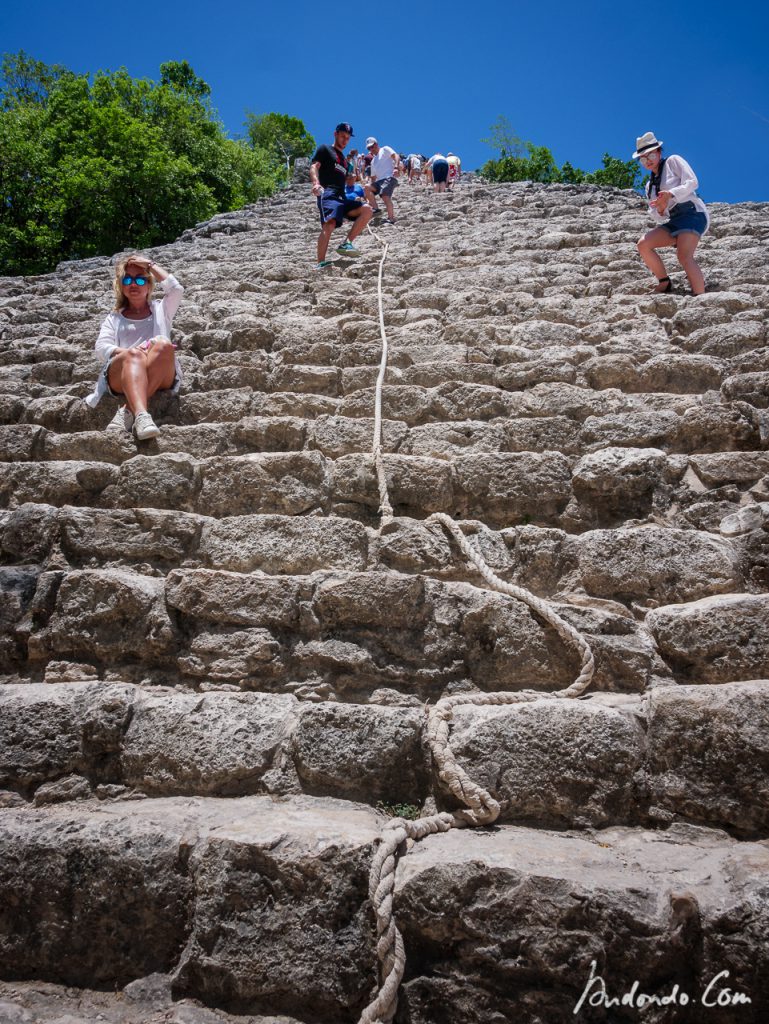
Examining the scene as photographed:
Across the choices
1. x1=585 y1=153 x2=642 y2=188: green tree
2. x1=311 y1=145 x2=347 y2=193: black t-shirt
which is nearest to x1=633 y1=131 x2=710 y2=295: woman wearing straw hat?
x1=311 y1=145 x2=347 y2=193: black t-shirt

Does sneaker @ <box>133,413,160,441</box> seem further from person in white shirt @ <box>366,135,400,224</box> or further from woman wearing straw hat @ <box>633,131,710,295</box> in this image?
person in white shirt @ <box>366,135,400,224</box>

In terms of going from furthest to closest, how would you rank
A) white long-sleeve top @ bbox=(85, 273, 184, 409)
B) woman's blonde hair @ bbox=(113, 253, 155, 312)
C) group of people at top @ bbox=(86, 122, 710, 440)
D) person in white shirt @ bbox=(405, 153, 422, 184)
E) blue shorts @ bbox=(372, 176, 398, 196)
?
person in white shirt @ bbox=(405, 153, 422, 184) < blue shorts @ bbox=(372, 176, 398, 196) < woman's blonde hair @ bbox=(113, 253, 155, 312) < white long-sleeve top @ bbox=(85, 273, 184, 409) < group of people at top @ bbox=(86, 122, 710, 440)

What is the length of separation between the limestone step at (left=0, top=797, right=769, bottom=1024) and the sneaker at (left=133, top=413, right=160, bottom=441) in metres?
1.69

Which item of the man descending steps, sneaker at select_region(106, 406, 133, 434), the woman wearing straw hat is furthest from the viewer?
the man descending steps

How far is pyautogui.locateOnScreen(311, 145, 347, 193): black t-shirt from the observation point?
6.29 m

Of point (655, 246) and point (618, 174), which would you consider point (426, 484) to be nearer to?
point (655, 246)

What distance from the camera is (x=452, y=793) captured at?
1.77 meters

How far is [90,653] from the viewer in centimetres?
224

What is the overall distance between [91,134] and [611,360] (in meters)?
16.1

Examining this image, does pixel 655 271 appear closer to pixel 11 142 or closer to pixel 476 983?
pixel 476 983

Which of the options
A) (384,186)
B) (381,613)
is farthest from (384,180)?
(381,613)

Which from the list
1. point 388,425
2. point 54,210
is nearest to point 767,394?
point 388,425

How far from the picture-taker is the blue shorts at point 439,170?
12.0 m

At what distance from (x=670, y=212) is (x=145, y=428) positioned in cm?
402
